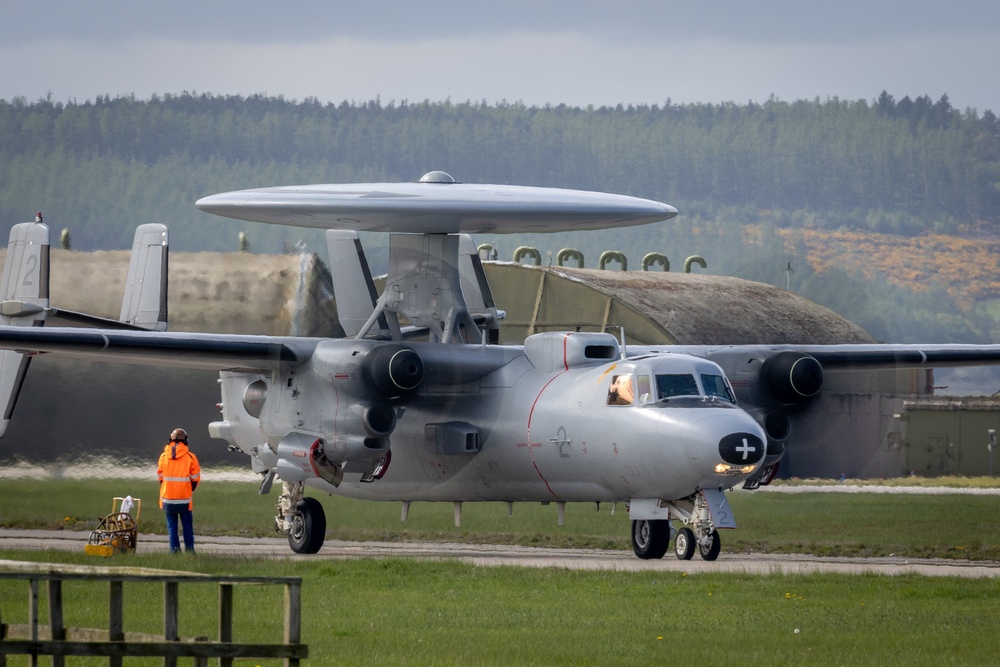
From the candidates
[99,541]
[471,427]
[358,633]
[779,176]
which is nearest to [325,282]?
[471,427]

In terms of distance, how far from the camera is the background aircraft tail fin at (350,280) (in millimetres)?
23578

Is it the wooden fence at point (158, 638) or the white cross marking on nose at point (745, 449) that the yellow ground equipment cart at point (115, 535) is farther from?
the wooden fence at point (158, 638)

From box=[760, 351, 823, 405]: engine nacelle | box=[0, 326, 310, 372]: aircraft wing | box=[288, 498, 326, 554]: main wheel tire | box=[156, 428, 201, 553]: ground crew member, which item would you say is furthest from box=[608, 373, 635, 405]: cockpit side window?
box=[156, 428, 201, 553]: ground crew member

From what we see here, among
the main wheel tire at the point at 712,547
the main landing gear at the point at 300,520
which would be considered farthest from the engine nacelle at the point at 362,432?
the main wheel tire at the point at 712,547

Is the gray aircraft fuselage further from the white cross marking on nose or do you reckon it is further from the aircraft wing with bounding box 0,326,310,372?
the aircraft wing with bounding box 0,326,310,372

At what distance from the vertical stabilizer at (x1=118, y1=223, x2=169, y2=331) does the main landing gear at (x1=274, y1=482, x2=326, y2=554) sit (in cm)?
328

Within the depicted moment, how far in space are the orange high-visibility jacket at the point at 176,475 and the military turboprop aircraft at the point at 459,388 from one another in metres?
1.26

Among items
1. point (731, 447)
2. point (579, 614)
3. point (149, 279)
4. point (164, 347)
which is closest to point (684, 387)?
point (731, 447)

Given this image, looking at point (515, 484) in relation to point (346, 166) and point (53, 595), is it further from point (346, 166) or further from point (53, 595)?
point (53, 595)

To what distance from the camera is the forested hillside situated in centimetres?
2292

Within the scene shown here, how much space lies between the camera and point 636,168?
54.2 m

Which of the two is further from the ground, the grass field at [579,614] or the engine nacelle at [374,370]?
the engine nacelle at [374,370]

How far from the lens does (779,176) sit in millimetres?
48781

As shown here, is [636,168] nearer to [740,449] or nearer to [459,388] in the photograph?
[459,388]
